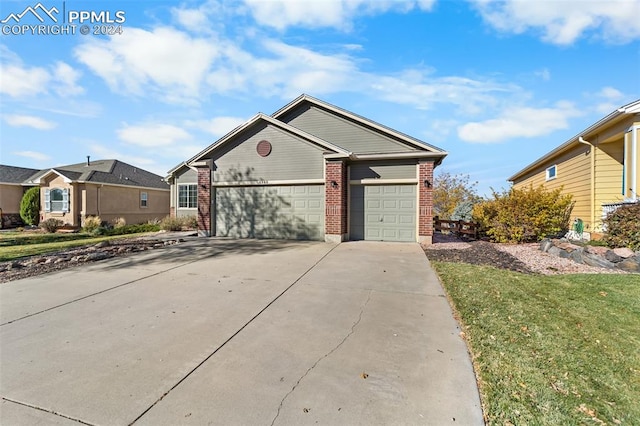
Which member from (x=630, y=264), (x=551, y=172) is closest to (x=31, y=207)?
(x=630, y=264)

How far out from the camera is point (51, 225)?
673 inches

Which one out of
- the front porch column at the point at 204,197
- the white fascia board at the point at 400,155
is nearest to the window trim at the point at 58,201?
the front porch column at the point at 204,197

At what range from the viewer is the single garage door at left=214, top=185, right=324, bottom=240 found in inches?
450

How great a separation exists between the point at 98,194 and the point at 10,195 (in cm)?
867

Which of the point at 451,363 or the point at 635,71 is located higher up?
the point at 635,71

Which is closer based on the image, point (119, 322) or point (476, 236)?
point (119, 322)

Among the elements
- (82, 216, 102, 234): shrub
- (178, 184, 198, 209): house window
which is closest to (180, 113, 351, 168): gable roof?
(178, 184, 198, 209): house window

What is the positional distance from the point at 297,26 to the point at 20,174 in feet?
92.6

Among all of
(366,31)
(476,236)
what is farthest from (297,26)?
(476,236)

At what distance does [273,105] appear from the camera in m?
14.8

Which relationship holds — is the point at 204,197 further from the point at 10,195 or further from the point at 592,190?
the point at 10,195

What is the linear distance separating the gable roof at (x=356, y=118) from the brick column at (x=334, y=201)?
8.77 ft

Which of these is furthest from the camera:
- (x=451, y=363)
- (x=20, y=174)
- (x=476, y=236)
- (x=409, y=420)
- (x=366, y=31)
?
(x=20, y=174)

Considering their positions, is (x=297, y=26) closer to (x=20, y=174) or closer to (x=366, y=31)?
(x=366, y=31)
